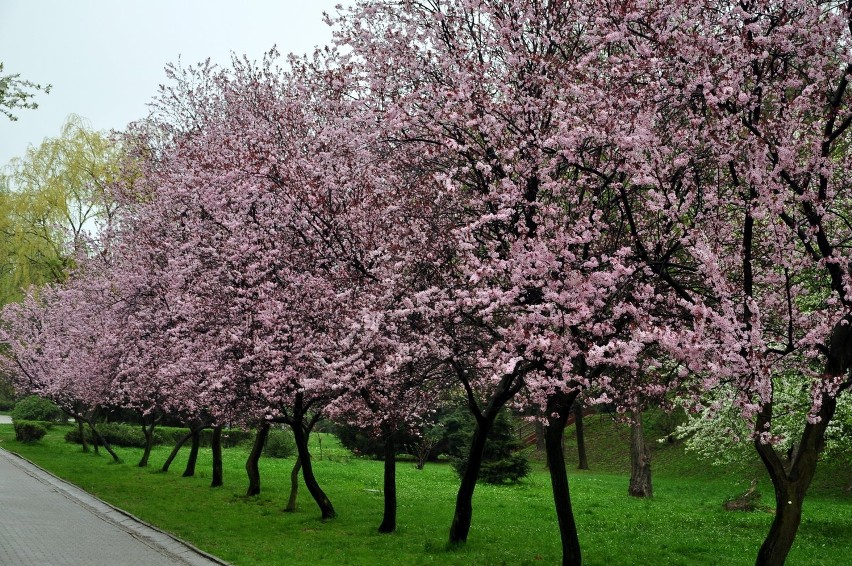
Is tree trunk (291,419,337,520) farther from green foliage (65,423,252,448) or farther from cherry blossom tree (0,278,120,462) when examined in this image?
green foliage (65,423,252,448)

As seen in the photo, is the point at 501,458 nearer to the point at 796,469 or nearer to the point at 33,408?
the point at 796,469

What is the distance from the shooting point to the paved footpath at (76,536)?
473 inches

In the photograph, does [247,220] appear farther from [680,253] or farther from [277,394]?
[680,253]

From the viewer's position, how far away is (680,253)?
1140cm

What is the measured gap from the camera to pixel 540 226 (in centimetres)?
977

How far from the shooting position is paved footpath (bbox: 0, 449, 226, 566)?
473 inches

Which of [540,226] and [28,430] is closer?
[540,226]

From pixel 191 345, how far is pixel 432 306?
7.68 m

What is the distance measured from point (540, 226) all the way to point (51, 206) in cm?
3841

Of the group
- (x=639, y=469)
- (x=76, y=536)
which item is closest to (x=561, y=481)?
(x=76, y=536)

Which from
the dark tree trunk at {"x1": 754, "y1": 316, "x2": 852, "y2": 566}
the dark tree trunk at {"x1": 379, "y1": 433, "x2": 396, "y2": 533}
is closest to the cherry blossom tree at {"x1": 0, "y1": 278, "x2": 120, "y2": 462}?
the dark tree trunk at {"x1": 379, "y1": 433, "x2": 396, "y2": 533}

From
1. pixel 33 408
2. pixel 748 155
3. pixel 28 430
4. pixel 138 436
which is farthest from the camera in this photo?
pixel 33 408

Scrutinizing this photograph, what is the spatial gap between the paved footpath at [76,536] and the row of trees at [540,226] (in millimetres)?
3070

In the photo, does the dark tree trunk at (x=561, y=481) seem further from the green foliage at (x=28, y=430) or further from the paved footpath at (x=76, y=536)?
the green foliage at (x=28, y=430)
